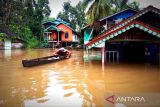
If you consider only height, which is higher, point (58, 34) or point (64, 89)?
point (58, 34)

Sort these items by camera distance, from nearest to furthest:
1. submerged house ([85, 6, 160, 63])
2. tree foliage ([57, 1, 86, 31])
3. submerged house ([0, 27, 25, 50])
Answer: submerged house ([85, 6, 160, 63])
submerged house ([0, 27, 25, 50])
tree foliage ([57, 1, 86, 31])

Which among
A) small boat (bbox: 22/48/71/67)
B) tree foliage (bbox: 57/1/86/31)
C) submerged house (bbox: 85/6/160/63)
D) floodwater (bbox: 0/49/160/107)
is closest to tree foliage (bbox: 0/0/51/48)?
tree foliage (bbox: 57/1/86/31)

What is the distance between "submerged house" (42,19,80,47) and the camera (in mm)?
49075

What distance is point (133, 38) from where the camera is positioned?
1702cm

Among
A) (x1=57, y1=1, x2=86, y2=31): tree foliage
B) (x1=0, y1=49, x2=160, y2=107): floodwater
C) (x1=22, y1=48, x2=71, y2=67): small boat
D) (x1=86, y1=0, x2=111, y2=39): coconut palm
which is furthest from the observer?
(x1=57, y1=1, x2=86, y2=31): tree foliage

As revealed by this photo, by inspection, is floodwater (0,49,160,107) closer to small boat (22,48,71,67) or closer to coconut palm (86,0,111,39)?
small boat (22,48,71,67)

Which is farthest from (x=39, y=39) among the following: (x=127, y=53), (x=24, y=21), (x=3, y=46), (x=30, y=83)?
(x=30, y=83)

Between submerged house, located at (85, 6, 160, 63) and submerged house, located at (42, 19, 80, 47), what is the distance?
24254mm

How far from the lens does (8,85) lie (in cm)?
1079

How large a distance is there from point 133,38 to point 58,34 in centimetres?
3430

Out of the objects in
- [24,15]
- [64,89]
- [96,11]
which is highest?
[24,15]

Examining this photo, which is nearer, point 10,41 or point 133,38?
point 133,38

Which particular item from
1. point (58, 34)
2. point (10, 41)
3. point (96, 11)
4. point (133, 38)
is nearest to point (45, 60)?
point (133, 38)

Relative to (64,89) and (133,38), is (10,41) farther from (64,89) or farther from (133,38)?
(64,89)
